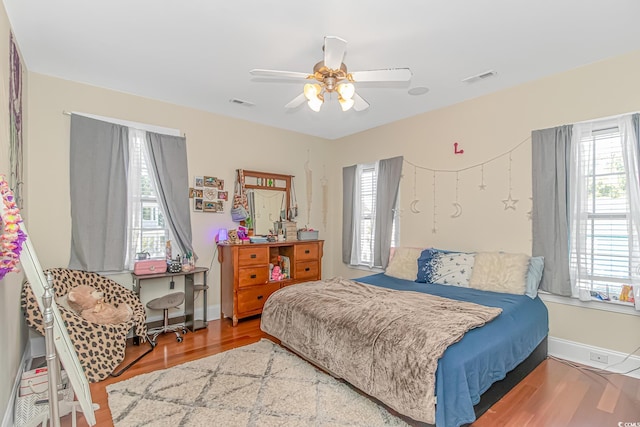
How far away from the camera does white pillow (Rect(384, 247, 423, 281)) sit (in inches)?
150

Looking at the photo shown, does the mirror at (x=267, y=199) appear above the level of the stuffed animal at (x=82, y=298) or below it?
above

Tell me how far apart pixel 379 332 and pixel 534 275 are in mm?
1872

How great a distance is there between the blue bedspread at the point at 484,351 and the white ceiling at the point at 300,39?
2118 mm

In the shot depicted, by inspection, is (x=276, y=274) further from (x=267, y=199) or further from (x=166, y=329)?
(x=166, y=329)

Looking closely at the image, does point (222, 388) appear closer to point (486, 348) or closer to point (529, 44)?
point (486, 348)

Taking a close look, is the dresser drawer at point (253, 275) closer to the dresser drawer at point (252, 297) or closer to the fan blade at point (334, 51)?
the dresser drawer at point (252, 297)

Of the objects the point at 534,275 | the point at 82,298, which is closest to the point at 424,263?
the point at 534,275

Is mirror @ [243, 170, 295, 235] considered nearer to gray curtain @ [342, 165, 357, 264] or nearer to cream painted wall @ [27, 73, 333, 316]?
cream painted wall @ [27, 73, 333, 316]

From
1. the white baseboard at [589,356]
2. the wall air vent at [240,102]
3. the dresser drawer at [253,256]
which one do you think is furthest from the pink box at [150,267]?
the white baseboard at [589,356]

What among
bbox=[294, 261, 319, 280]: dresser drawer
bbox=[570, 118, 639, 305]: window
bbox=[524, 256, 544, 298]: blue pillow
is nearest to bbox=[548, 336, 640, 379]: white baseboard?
bbox=[570, 118, 639, 305]: window

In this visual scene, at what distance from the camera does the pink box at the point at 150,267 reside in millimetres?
3432

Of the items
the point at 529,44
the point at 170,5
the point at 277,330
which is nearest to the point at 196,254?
the point at 277,330

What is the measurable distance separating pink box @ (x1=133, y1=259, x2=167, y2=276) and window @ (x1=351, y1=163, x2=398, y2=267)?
271 cm

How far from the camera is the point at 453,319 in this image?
7.10 ft
